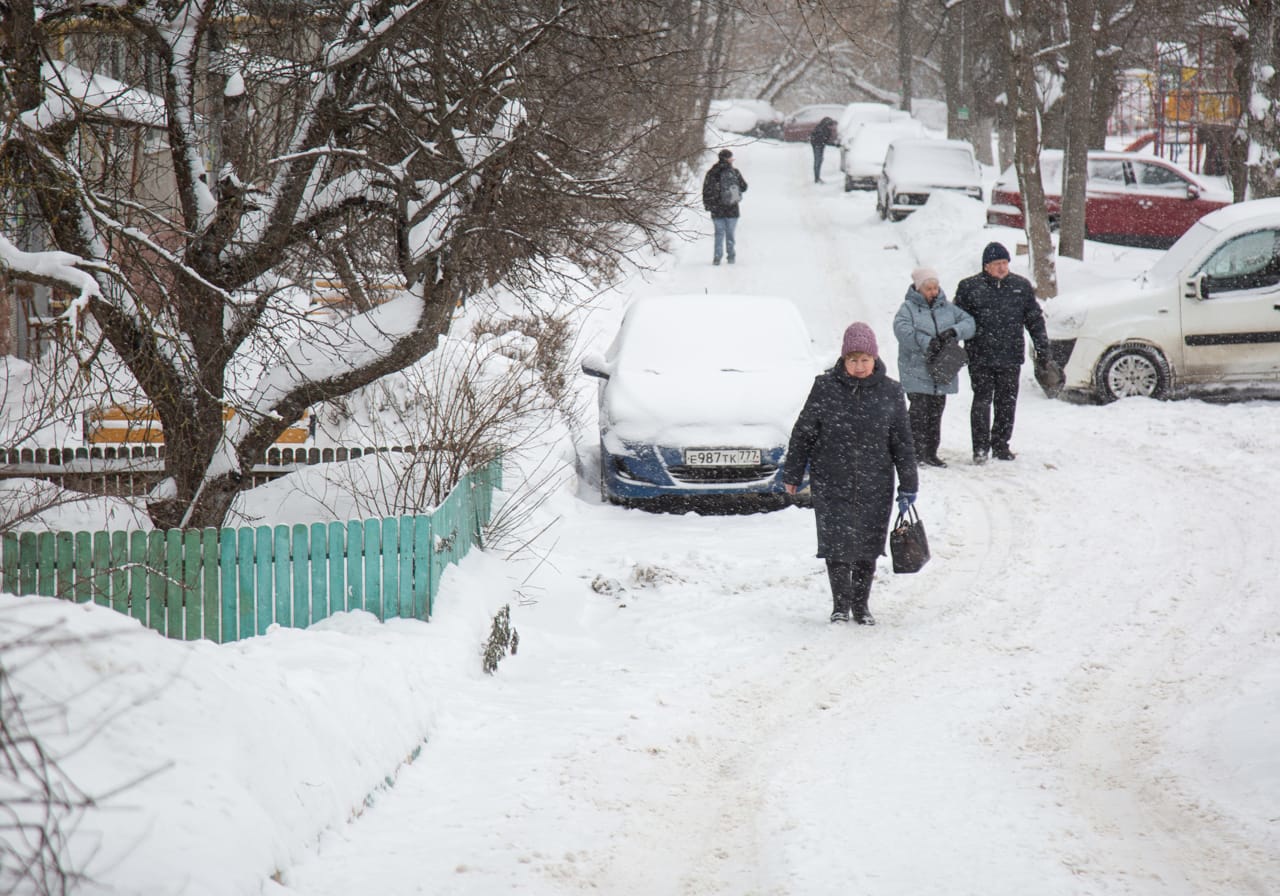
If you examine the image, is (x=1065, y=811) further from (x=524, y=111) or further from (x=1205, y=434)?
(x=1205, y=434)

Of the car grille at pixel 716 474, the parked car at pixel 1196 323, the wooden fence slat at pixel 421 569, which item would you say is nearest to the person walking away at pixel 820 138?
the parked car at pixel 1196 323

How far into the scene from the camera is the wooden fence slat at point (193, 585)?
275 inches

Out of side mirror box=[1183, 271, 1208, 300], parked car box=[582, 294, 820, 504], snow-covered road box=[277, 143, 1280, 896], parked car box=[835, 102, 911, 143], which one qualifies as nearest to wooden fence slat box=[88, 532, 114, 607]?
snow-covered road box=[277, 143, 1280, 896]

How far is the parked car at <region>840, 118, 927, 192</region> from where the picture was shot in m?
33.0

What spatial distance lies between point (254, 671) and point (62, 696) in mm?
1177

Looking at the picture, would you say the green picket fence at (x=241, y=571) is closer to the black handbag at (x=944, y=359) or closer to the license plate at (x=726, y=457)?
the license plate at (x=726, y=457)

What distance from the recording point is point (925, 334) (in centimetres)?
1088

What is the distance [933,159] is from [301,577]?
23.3 metres

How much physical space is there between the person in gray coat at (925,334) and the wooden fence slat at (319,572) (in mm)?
5551

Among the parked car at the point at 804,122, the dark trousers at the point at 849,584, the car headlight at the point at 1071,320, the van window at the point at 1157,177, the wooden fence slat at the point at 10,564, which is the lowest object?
the dark trousers at the point at 849,584

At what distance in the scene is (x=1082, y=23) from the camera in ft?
60.6

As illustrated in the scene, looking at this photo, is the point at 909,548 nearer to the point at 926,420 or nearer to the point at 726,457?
the point at 726,457

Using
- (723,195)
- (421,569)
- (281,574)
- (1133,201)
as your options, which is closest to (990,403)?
(421,569)

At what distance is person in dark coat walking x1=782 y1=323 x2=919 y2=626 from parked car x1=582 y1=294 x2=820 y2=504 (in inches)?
88.5
